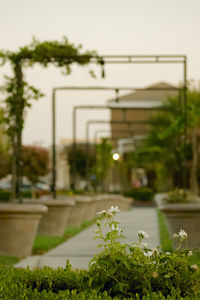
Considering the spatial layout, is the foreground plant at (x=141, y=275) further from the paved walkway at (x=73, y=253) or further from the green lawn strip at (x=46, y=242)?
the green lawn strip at (x=46, y=242)

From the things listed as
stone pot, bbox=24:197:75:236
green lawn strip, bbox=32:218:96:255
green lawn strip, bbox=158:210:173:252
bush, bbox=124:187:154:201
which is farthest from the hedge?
bush, bbox=124:187:154:201

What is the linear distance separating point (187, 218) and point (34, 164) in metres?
53.1

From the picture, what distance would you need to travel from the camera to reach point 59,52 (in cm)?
1650

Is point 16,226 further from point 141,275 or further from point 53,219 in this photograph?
point 141,275

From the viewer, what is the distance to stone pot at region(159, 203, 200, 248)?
13.2 meters

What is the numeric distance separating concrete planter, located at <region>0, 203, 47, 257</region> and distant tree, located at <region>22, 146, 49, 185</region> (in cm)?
5203

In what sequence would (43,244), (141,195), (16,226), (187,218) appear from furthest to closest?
(141,195) → (43,244) → (187,218) → (16,226)

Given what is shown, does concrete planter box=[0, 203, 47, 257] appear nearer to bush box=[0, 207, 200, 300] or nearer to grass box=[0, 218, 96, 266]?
grass box=[0, 218, 96, 266]

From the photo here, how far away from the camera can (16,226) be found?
12555 millimetres

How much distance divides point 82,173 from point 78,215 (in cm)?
5639

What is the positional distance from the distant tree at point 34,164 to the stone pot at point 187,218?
51.7 meters

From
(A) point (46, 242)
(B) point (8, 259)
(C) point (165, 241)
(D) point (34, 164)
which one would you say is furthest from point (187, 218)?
(D) point (34, 164)

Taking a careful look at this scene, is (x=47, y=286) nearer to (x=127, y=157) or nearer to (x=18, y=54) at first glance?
(x=18, y=54)

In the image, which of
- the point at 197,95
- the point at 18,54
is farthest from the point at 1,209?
the point at 197,95
